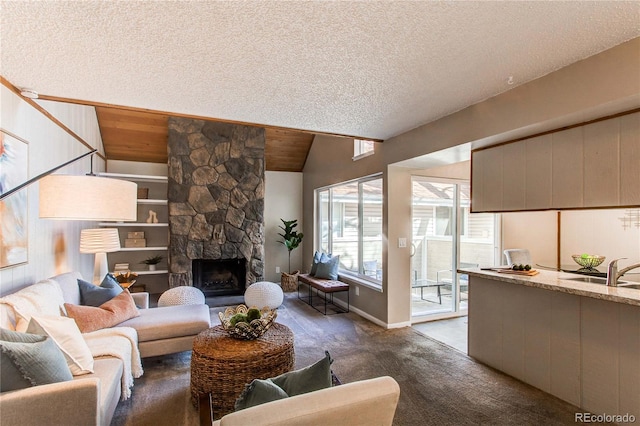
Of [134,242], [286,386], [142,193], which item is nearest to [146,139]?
[142,193]

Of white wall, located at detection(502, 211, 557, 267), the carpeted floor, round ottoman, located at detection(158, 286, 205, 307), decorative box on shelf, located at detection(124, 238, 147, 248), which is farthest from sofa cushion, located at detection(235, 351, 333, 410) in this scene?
decorative box on shelf, located at detection(124, 238, 147, 248)

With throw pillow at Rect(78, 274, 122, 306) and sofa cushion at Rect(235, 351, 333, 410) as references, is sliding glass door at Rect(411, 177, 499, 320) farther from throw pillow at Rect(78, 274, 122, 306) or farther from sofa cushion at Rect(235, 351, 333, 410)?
throw pillow at Rect(78, 274, 122, 306)

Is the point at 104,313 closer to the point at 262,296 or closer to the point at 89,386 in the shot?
the point at 89,386

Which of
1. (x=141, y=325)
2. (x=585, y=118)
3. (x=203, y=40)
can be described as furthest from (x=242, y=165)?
(x=585, y=118)

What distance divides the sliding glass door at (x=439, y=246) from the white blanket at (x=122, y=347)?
3.38 m

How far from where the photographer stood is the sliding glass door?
4.47m

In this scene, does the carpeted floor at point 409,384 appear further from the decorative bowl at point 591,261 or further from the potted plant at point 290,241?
the potted plant at point 290,241

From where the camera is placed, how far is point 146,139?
17.7ft

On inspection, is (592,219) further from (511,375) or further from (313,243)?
(313,243)

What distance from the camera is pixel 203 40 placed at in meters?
1.82

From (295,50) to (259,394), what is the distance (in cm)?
185

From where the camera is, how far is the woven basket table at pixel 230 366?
2.17m

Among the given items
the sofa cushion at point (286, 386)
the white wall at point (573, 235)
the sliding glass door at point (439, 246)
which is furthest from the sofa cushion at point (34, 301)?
the white wall at point (573, 235)

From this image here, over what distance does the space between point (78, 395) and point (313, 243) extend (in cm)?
492
